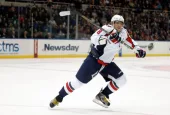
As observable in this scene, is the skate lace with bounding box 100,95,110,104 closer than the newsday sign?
Yes

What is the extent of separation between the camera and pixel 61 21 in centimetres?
1332

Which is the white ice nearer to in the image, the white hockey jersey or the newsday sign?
the white hockey jersey

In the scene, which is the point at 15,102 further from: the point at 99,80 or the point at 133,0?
the point at 133,0

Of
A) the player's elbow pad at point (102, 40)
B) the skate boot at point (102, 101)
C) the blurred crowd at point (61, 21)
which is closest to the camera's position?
the player's elbow pad at point (102, 40)

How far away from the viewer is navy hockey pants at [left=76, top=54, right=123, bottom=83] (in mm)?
4363

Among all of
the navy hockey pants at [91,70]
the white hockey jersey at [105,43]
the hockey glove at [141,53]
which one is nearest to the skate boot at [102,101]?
the navy hockey pants at [91,70]

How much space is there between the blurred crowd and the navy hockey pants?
330 inches

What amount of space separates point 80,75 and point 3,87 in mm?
2086

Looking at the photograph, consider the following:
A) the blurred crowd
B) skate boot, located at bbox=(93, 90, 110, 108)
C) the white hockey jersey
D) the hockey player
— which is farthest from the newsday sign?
the white hockey jersey

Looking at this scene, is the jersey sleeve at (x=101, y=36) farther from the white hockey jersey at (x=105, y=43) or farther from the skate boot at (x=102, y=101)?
the skate boot at (x=102, y=101)

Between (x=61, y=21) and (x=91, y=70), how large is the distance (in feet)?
29.8

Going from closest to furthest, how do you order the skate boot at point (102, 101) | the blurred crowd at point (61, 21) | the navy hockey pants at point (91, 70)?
the navy hockey pants at point (91, 70) < the skate boot at point (102, 101) < the blurred crowd at point (61, 21)

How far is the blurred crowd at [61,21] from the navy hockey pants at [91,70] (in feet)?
27.5

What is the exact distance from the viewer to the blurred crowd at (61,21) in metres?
12.6
